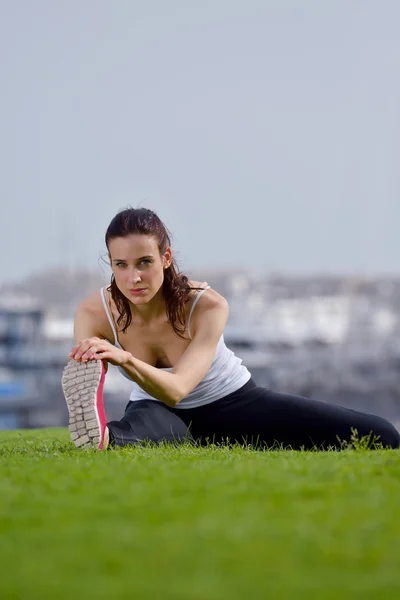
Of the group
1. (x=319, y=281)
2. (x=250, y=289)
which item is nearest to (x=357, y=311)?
(x=319, y=281)

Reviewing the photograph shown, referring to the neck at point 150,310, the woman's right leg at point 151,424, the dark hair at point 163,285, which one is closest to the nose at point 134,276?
the dark hair at point 163,285

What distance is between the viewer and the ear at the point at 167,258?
5.83 meters

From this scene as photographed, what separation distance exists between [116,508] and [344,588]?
1139 millimetres

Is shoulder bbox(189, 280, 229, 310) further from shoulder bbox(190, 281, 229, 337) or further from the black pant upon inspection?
the black pant

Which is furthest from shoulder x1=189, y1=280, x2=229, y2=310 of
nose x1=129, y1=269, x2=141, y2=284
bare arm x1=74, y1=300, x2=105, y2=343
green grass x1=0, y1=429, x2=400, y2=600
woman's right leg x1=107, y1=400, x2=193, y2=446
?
green grass x1=0, y1=429, x2=400, y2=600

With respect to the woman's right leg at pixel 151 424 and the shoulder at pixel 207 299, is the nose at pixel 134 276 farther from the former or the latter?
the woman's right leg at pixel 151 424

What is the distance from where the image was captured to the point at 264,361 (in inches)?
2881

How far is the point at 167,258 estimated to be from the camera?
5871 millimetres

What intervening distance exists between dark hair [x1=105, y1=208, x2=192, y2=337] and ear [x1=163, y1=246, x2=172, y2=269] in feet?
0.10

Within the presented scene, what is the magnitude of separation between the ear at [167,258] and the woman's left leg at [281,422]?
39.5 inches

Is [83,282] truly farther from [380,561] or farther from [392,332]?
[380,561]

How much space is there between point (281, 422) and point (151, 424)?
85 centimetres

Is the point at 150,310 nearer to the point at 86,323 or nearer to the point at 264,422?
the point at 86,323

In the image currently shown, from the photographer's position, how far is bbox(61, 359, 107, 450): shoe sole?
5.21 metres
